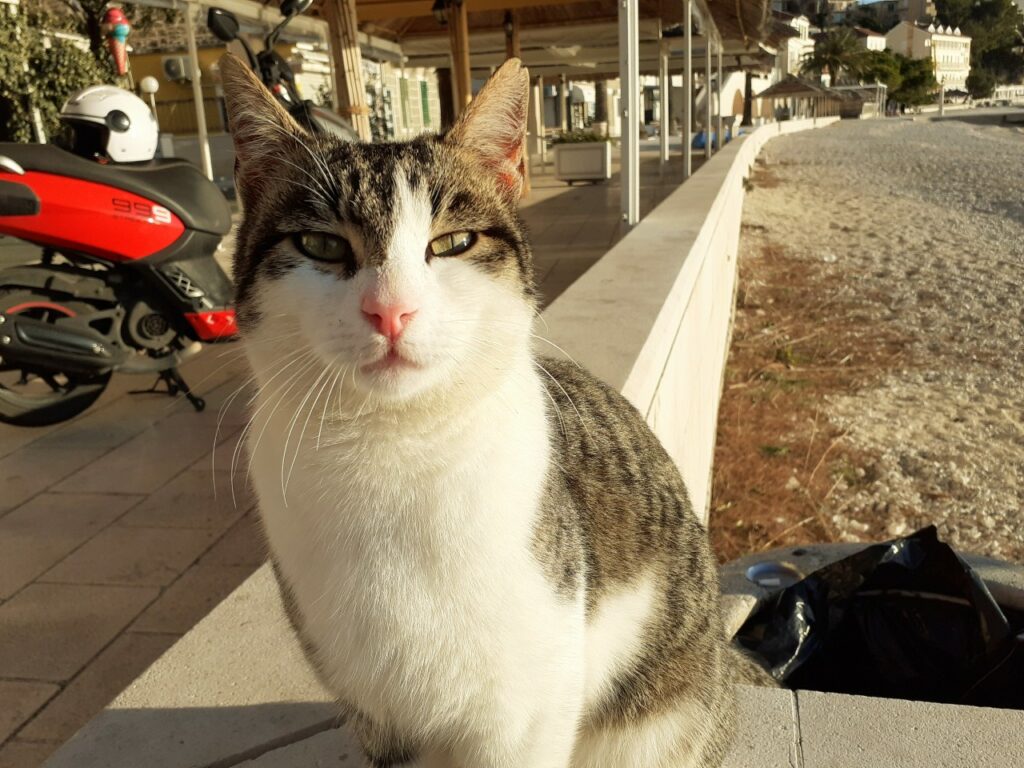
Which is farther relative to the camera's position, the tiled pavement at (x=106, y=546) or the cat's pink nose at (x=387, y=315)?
the tiled pavement at (x=106, y=546)

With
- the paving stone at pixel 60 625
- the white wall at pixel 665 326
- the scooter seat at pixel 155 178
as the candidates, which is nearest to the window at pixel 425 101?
the white wall at pixel 665 326

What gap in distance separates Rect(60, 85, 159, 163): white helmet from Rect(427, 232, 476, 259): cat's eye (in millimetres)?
3361

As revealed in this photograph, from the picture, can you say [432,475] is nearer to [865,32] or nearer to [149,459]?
[149,459]

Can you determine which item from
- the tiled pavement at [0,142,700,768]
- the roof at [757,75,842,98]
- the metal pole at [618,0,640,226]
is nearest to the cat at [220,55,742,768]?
the tiled pavement at [0,142,700,768]

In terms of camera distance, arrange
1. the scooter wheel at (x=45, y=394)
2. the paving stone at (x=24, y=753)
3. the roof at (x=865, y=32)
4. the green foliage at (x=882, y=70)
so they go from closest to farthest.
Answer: the paving stone at (x=24, y=753), the scooter wheel at (x=45, y=394), the green foliage at (x=882, y=70), the roof at (x=865, y=32)

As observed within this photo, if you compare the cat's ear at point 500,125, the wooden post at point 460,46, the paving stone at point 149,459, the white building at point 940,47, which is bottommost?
the paving stone at point 149,459

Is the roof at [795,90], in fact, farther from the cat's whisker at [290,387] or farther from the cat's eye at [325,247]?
the cat's whisker at [290,387]

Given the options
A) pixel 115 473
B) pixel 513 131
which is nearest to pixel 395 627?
pixel 513 131

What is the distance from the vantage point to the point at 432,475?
127 centimetres

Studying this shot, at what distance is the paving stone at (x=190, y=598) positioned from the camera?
264 centimetres

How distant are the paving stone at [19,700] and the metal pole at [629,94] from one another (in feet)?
16.0

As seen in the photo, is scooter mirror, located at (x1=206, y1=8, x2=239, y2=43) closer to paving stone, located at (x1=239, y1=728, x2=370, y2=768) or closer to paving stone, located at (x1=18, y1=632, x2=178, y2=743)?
paving stone, located at (x1=18, y1=632, x2=178, y2=743)

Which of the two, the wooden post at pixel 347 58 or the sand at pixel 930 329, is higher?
the wooden post at pixel 347 58

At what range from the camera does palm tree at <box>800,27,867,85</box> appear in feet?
223
